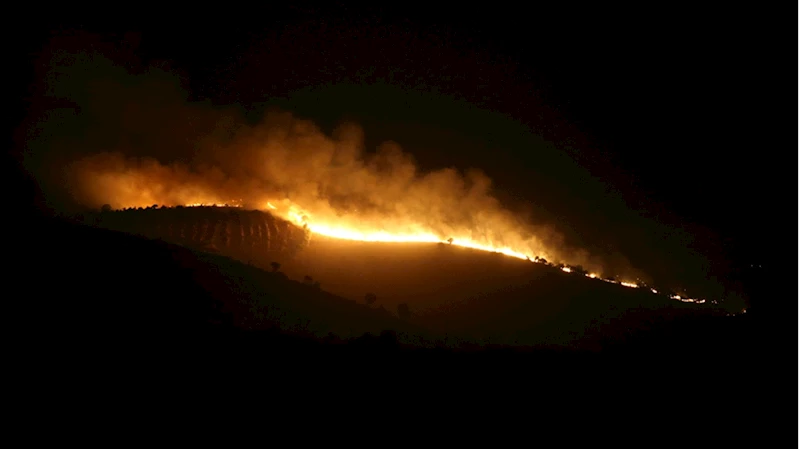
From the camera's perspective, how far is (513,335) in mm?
8406

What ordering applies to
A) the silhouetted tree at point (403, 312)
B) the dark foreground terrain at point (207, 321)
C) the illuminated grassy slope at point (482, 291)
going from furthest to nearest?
the illuminated grassy slope at point (482, 291) → the silhouetted tree at point (403, 312) → the dark foreground terrain at point (207, 321)

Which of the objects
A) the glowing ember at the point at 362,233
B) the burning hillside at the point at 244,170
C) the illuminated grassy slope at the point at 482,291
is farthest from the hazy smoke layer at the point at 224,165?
the illuminated grassy slope at the point at 482,291

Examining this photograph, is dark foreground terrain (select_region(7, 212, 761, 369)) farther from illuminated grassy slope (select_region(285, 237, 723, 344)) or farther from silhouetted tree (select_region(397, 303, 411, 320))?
illuminated grassy slope (select_region(285, 237, 723, 344))

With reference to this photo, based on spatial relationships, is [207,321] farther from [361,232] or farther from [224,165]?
[224,165]

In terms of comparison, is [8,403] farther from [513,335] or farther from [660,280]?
[660,280]

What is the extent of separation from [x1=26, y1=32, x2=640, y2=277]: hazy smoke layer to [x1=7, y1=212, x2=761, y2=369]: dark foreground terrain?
488 cm

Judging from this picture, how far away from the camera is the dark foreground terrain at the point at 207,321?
4543 mm

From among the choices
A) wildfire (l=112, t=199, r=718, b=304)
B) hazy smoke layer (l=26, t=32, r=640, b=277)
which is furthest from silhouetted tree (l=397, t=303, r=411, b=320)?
hazy smoke layer (l=26, t=32, r=640, b=277)

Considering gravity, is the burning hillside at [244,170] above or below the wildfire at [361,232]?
above

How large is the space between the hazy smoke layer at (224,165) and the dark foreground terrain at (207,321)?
192 inches

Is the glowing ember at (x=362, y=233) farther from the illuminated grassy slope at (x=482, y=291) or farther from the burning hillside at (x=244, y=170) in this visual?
the illuminated grassy slope at (x=482, y=291)

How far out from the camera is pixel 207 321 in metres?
5.23

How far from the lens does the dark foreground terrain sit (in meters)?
4.54

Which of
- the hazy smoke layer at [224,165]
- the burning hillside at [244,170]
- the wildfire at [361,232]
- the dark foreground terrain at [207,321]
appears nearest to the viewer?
the dark foreground terrain at [207,321]
